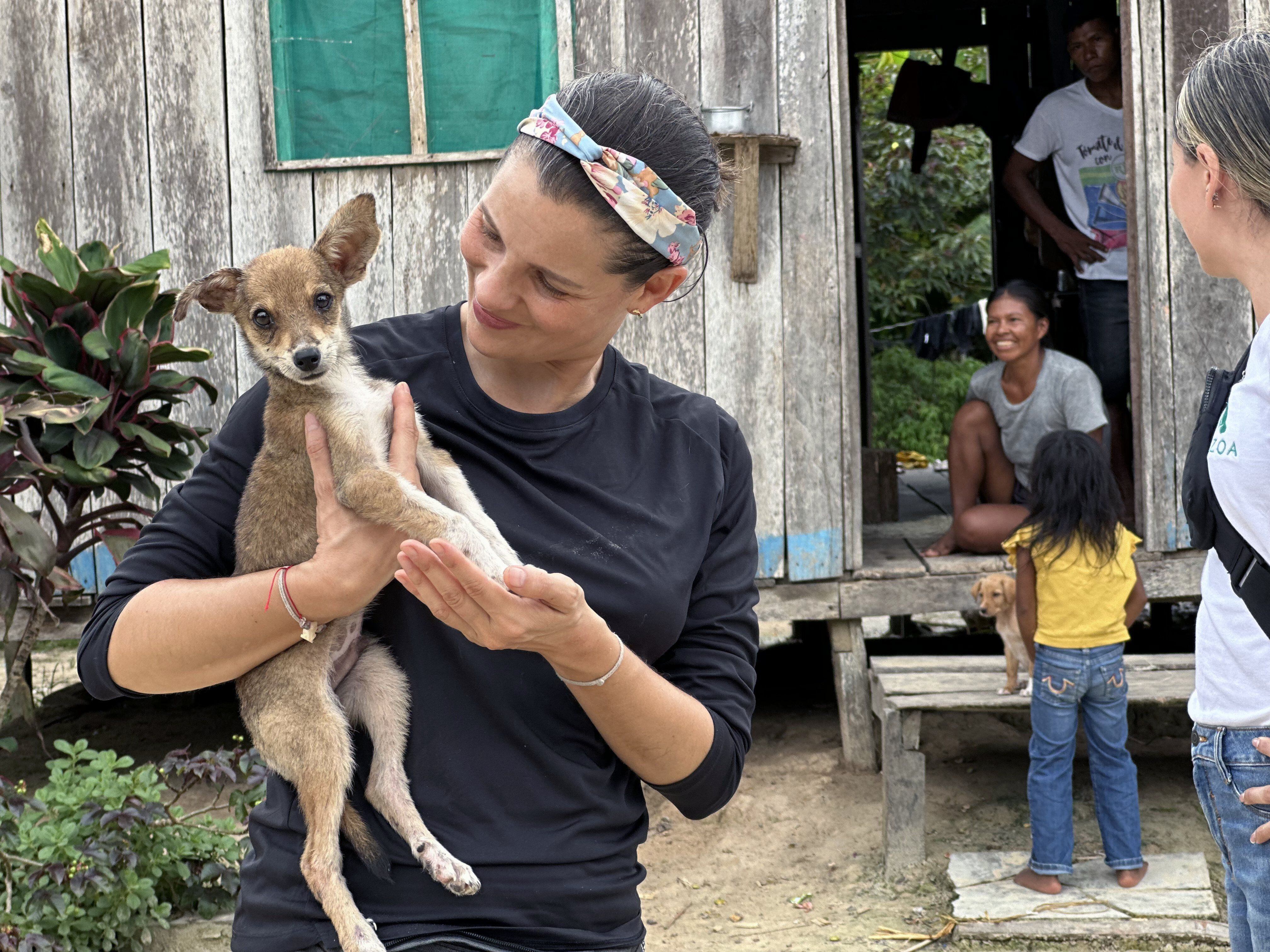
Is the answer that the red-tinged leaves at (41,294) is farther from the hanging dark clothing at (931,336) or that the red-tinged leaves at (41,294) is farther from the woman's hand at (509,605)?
the hanging dark clothing at (931,336)

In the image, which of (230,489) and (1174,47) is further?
(1174,47)

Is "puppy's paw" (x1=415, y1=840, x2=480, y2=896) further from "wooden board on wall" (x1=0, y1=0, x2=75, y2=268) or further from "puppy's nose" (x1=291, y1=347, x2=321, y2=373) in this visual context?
"wooden board on wall" (x1=0, y1=0, x2=75, y2=268)

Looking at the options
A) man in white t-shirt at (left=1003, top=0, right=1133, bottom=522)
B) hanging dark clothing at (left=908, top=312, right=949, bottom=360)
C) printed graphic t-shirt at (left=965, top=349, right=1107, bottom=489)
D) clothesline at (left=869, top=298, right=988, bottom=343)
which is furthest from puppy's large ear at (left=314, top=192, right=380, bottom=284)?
hanging dark clothing at (left=908, top=312, right=949, bottom=360)

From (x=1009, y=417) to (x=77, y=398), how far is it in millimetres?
5002

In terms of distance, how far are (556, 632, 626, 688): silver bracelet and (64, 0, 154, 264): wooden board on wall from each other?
514cm

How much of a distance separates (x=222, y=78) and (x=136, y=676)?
5.00 m

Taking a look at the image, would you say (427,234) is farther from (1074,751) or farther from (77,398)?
(1074,751)

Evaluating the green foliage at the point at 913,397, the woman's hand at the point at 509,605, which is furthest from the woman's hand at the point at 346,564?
the green foliage at the point at 913,397

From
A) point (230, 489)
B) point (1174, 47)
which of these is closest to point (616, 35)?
point (1174, 47)

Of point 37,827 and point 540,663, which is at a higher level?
point 540,663

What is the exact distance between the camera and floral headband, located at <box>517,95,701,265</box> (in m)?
1.82

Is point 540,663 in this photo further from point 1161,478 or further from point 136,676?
point 1161,478

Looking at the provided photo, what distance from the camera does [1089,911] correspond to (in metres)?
5.05

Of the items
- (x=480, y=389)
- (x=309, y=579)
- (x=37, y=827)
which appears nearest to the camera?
(x=309, y=579)
